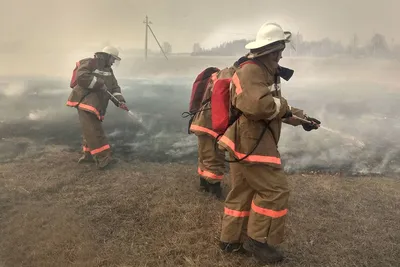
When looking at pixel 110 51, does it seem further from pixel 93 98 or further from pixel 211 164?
pixel 211 164

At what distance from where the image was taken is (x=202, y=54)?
24.4 ft

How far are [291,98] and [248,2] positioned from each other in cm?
181

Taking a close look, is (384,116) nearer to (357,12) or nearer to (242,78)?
(357,12)

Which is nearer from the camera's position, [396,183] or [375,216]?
[375,216]

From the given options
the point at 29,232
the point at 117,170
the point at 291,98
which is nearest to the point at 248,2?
the point at 291,98

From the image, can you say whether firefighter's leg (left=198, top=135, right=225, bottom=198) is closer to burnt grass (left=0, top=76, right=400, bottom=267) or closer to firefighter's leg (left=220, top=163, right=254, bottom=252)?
burnt grass (left=0, top=76, right=400, bottom=267)

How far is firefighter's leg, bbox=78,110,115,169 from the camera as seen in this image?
6199 mm

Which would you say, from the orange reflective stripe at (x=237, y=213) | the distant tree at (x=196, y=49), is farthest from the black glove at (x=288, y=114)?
the distant tree at (x=196, y=49)

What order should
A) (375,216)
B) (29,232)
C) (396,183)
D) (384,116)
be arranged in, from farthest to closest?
(384,116) < (396,183) < (375,216) < (29,232)

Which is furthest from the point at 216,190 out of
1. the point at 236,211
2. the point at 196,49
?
the point at 196,49

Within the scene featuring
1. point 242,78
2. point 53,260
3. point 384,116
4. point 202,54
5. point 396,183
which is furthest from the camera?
point 202,54

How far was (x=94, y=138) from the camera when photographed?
628 cm

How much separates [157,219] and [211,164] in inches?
41.4

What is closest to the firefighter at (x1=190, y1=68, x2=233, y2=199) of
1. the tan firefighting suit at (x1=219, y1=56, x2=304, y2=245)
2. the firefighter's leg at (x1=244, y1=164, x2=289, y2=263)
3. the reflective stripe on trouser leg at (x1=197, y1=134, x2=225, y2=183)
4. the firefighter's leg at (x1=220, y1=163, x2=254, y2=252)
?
Answer: the reflective stripe on trouser leg at (x1=197, y1=134, x2=225, y2=183)
